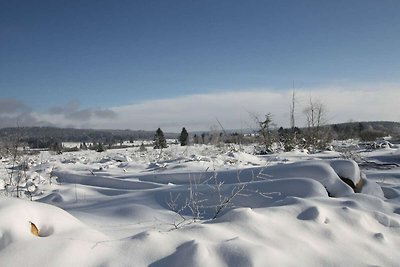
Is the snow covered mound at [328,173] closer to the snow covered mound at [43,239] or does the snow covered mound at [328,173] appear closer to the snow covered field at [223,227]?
the snow covered field at [223,227]

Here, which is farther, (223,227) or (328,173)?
(328,173)

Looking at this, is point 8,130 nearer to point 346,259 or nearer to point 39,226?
point 39,226

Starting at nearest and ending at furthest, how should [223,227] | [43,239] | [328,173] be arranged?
[43,239] → [223,227] → [328,173]

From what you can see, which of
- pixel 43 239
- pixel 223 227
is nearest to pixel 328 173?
pixel 223 227

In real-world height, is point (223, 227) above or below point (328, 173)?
below

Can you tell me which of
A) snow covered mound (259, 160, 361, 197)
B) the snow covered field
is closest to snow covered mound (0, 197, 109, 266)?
the snow covered field

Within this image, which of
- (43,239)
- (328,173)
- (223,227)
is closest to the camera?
(43,239)

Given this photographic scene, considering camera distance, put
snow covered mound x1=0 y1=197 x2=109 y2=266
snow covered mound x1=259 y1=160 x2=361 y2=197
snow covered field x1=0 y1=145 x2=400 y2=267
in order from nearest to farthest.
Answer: snow covered mound x1=0 y1=197 x2=109 y2=266, snow covered field x1=0 y1=145 x2=400 y2=267, snow covered mound x1=259 y1=160 x2=361 y2=197

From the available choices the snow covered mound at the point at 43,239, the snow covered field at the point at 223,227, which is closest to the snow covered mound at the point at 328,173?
the snow covered field at the point at 223,227

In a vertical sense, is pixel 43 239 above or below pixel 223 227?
above

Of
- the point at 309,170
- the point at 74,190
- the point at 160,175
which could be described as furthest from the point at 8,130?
the point at 309,170

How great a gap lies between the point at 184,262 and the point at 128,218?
1456 millimetres

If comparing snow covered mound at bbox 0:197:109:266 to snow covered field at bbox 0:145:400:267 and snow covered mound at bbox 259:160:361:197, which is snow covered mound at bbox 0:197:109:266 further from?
snow covered mound at bbox 259:160:361:197

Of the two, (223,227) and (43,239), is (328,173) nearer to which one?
(223,227)
